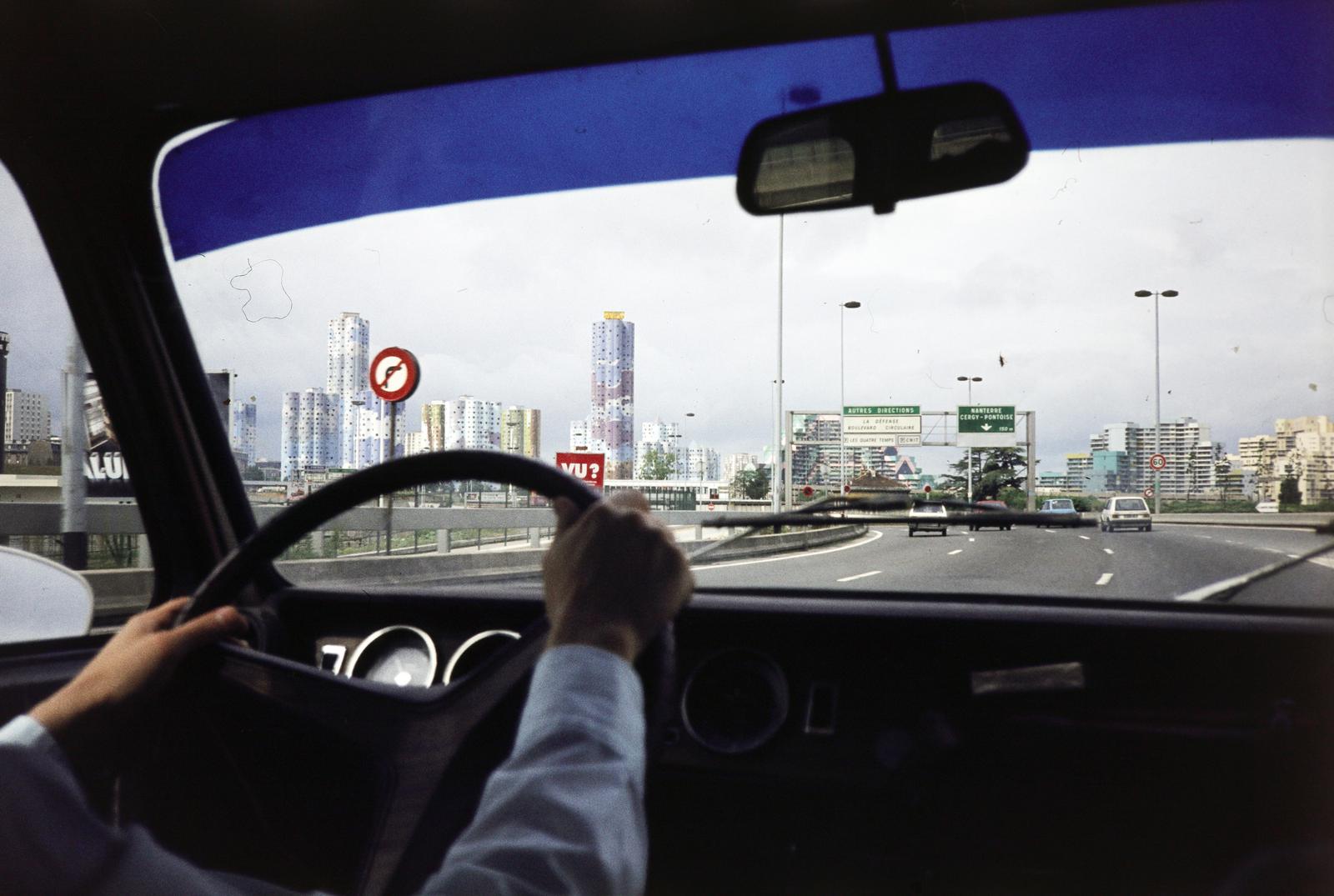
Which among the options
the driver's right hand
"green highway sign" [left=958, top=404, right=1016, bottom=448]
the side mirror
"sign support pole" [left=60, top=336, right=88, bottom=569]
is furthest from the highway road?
"sign support pole" [left=60, top=336, right=88, bottom=569]

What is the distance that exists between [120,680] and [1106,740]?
1.97m

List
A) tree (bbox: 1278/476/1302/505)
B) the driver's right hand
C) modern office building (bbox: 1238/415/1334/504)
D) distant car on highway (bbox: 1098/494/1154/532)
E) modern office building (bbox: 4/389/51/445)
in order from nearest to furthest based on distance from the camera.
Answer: the driver's right hand < modern office building (bbox: 1238/415/1334/504) < tree (bbox: 1278/476/1302/505) < distant car on highway (bbox: 1098/494/1154/532) < modern office building (bbox: 4/389/51/445)

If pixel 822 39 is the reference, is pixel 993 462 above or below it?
below

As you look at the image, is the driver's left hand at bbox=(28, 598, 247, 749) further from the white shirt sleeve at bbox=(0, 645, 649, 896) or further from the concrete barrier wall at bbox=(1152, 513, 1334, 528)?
the concrete barrier wall at bbox=(1152, 513, 1334, 528)

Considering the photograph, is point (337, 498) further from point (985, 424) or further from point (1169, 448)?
point (1169, 448)

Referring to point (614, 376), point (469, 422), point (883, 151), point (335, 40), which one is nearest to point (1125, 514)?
point (883, 151)

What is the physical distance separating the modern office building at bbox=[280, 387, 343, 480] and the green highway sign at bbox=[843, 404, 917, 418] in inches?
45.3

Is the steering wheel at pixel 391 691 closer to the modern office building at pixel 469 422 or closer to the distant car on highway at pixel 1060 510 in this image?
the modern office building at pixel 469 422

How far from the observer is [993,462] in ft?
6.32

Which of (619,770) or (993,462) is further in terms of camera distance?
(993,462)

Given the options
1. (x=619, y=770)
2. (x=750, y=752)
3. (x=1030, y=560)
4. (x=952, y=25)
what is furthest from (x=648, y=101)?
(x=619, y=770)

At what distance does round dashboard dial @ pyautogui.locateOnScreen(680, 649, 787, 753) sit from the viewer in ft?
6.69

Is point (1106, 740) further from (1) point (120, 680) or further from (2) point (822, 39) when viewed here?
(1) point (120, 680)

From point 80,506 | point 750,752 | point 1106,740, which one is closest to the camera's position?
point 1106,740
